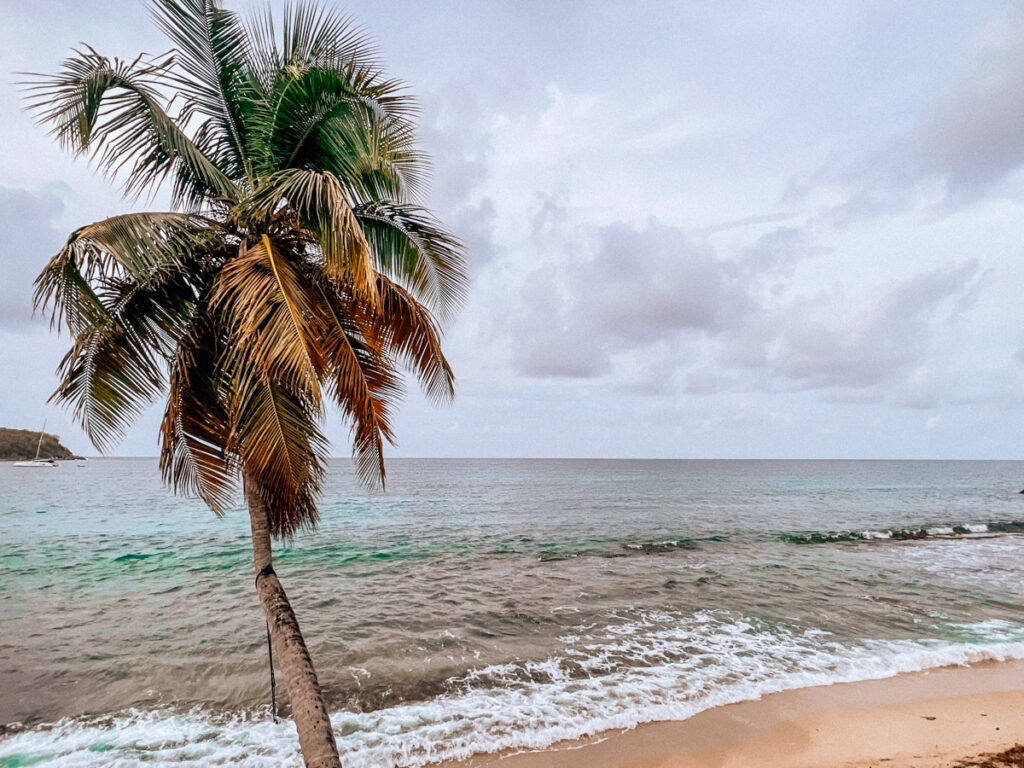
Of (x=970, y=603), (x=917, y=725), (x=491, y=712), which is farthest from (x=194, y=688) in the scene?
(x=970, y=603)

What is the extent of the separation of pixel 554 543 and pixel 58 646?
1668 centimetres

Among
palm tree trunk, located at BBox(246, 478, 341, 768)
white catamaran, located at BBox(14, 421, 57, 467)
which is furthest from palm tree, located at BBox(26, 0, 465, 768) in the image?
white catamaran, located at BBox(14, 421, 57, 467)

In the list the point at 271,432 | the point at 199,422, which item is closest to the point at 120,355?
the point at 199,422

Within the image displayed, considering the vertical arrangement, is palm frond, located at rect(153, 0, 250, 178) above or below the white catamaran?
above

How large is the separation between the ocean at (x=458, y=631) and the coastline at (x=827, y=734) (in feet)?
1.15

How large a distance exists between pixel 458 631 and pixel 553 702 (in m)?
3.88

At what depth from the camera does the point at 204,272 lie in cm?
480

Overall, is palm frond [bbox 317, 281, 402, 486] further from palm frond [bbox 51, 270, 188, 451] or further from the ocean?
the ocean

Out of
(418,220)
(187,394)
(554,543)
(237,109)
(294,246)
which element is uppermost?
(237,109)

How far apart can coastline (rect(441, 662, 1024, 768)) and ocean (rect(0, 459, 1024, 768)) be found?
351mm

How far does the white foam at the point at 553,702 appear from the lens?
6.55m

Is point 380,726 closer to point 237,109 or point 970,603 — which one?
point 237,109

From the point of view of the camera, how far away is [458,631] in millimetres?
10992

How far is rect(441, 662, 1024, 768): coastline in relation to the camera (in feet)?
20.1
